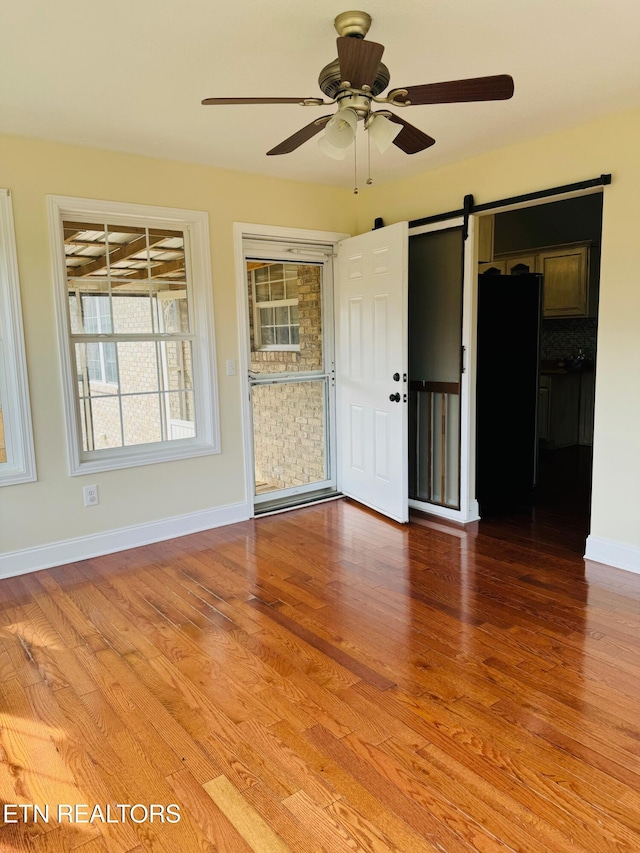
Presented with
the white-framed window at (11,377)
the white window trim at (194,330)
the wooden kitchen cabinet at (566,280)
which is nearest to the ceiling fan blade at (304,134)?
the white window trim at (194,330)

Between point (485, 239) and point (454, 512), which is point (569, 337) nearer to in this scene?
point (485, 239)

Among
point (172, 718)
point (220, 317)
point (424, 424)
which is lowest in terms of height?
point (172, 718)

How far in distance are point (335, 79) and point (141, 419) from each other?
2.52m

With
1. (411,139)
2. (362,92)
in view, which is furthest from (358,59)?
(411,139)

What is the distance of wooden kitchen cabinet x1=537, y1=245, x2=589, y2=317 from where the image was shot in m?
6.36

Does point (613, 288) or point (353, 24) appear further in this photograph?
point (613, 288)

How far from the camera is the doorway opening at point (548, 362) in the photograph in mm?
4609

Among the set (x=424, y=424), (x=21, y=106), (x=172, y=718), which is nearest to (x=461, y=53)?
(x=21, y=106)

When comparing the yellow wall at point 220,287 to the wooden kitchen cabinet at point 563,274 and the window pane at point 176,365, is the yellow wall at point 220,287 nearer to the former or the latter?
the window pane at point 176,365

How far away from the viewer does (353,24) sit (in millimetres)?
2160

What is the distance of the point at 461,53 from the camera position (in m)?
2.47

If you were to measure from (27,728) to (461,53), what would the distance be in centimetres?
317

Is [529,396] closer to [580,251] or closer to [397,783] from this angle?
[580,251]

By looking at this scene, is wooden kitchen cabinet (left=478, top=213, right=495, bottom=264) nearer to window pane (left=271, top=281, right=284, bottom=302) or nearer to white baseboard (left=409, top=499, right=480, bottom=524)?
window pane (left=271, top=281, right=284, bottom=302)
